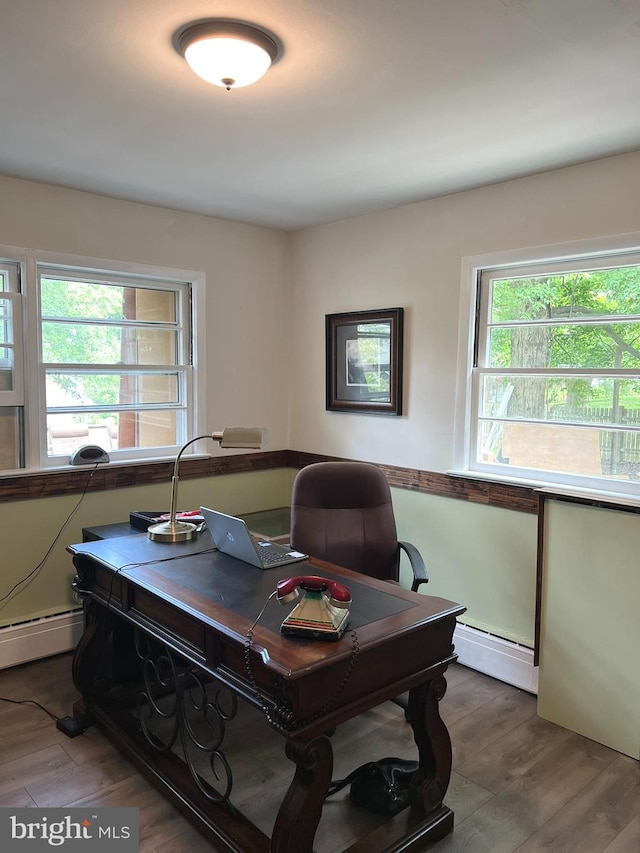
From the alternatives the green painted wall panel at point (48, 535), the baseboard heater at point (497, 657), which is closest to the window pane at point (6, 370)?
the green painted wall panel at point (48, 535)

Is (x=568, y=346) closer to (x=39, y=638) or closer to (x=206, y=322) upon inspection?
(x=206, y=322)

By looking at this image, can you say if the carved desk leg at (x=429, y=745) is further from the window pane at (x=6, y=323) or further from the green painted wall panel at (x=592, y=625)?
the window pane at (x=6, y=323)

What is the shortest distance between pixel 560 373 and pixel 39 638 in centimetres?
299

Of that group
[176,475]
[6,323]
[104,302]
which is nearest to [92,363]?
[104,302]

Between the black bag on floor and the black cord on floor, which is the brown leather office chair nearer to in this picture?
the black bag on floor

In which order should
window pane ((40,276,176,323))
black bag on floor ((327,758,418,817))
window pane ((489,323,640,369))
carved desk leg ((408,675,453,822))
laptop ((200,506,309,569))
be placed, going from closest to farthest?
carved desk leg ((408,675,453,822)) → black bag on floor ((327,758,418,817)) → laptop ((200,506,309,569)) → window pane ((489,323,640,369)) → window pane ((40,276,176,323))

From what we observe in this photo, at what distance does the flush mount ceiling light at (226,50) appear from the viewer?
1.71m

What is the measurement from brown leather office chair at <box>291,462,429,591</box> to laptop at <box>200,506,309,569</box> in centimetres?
48

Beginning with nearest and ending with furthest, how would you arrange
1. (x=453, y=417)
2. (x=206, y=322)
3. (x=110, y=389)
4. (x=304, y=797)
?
1. (x=304, y=797)
2. (x=453, y=417)
3. (x=110, y=389)
4. (x=206, y=322)

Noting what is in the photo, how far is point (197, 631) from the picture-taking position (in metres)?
1.91

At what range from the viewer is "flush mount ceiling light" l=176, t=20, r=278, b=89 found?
67.3 inches

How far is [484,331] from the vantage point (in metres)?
3.23

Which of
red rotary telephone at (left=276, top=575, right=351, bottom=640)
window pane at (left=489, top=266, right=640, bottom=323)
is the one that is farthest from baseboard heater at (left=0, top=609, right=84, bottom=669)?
window pane at (left=489, top=266, right=640, bottom=323)

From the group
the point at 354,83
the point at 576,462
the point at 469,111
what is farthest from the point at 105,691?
the point at 469,111
